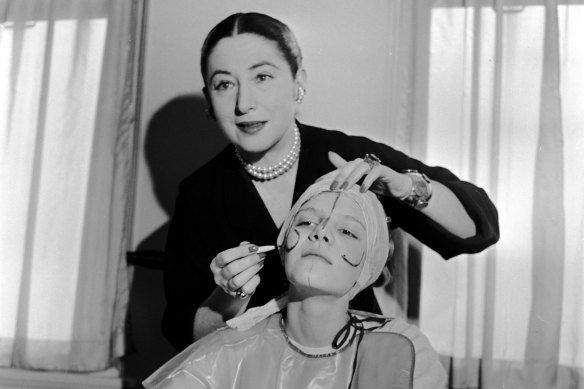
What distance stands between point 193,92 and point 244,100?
0.35 m

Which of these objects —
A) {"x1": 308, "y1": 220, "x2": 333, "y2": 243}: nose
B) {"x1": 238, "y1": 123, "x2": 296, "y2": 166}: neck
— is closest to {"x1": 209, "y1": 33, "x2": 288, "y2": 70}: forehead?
{"x1": 238, "y1": 123, "x2": 296, "y2": 166}: neck

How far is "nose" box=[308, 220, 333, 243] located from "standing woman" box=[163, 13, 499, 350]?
0.62ft

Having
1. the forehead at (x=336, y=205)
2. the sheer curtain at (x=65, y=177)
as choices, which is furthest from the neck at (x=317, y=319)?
the sheer curtain at (x=65, y=177)

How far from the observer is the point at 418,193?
101cm

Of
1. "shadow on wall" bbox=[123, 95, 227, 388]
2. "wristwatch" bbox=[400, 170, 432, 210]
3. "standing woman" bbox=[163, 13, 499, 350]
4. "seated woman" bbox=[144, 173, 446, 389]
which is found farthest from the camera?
"shadow on wall" bbox=[123, 95, 227, 388]

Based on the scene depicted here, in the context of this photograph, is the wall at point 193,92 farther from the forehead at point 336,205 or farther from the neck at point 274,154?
the forehead at point 336,205

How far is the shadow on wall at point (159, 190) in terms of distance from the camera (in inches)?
56.4

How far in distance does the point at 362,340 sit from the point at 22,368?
2.86 ft

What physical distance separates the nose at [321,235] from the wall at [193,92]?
49 cm

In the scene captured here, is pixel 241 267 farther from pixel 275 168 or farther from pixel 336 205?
pixel 275 168

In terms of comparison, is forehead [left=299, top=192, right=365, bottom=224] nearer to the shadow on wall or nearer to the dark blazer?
the dark blazer

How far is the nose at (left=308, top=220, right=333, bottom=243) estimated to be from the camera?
0.89 m

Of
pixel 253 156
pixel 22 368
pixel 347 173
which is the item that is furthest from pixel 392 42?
pixel 22 368

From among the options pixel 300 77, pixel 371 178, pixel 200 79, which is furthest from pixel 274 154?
pixel 200 79
